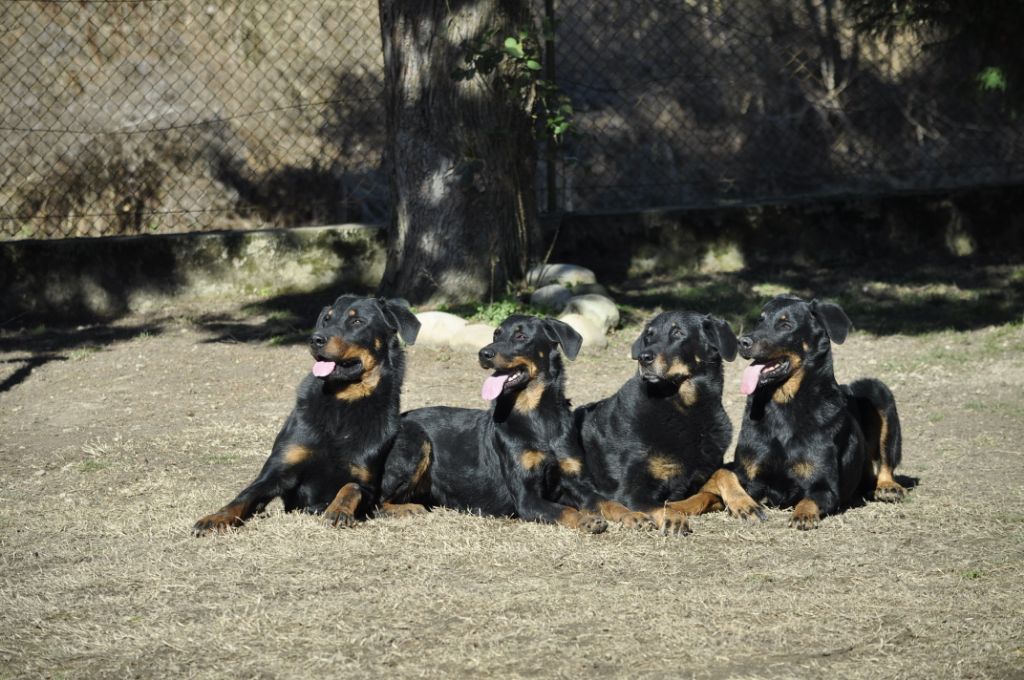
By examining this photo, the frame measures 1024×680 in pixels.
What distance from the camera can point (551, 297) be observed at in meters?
10.7

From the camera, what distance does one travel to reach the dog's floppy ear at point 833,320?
6031mm

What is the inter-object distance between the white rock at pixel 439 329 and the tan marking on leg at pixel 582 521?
421 centimetres

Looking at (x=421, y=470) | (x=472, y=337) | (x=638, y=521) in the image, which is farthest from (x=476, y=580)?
(x=472, y=337)

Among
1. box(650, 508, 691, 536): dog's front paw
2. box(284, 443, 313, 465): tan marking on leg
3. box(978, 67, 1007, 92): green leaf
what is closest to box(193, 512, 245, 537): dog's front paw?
box(284, 443, 313, 465): tan marking on leg

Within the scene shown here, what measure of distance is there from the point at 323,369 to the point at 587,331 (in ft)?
13.6

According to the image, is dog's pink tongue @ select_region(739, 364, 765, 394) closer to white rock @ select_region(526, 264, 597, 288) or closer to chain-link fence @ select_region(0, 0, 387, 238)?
Answer: white rock @ select_region(526, 264, 597, 288)

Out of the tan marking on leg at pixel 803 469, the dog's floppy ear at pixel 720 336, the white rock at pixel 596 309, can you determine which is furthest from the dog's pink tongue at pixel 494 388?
the white rock at pixel 596 309

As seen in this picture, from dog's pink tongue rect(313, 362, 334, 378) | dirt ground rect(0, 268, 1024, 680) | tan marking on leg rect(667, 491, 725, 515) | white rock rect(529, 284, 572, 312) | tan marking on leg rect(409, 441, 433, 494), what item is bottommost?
dirt ground rect(0, 268, 1024, 680)

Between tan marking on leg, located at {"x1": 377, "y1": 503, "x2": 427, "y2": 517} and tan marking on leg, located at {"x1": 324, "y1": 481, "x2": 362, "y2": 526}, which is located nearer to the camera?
tan marking on leg, located at {"x1": 324, "y1": 481, "x2": 362, "y2": 526}

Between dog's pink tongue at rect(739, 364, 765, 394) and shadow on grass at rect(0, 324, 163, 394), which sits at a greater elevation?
dog's pink tongue at rect(739, 364, 765, 394)

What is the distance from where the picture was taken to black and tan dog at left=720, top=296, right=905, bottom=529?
6.05 m

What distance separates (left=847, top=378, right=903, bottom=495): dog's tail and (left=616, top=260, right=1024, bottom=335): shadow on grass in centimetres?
344

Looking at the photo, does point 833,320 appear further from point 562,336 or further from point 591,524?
point 591,524

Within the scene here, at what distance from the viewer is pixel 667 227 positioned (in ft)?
41.4
